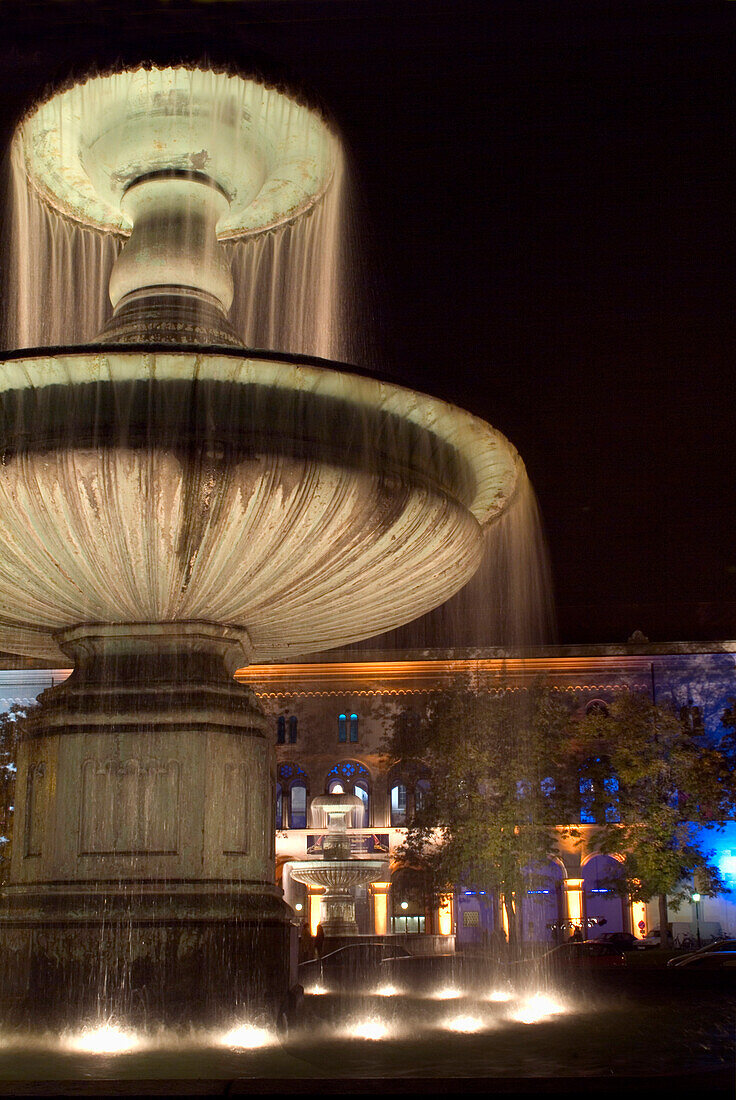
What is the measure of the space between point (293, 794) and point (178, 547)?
37.2 m

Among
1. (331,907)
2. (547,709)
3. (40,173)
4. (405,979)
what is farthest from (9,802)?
(40,173)

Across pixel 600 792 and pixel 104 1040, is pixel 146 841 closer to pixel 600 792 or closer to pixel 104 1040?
pixel 104 1040

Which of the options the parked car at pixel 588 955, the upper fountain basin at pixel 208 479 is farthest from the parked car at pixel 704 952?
the upper fountain basin at pixel 208 479

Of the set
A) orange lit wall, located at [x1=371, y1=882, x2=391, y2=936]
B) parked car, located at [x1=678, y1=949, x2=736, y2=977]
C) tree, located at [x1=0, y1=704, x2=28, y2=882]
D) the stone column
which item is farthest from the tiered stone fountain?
orange lit wall, located at [x1=371, y1=882, x2=391, y2=936]

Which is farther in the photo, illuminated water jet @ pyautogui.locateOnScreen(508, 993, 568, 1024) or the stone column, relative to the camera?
the stone column

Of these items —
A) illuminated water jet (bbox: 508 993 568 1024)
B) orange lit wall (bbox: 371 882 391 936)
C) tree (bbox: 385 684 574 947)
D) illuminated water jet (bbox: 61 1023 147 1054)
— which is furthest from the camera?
orange lit wall (bbox: 371 882 391 936)

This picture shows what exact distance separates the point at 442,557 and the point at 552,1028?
324 centimetres

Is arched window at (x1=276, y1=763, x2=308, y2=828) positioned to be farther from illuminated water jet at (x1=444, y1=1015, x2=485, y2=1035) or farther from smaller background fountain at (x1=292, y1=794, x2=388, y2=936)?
illuminated water jet at (x1=444, y1=1015, x2=485, y2=1035)

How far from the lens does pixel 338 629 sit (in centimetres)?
859

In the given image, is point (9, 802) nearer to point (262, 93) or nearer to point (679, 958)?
point (679, 958)

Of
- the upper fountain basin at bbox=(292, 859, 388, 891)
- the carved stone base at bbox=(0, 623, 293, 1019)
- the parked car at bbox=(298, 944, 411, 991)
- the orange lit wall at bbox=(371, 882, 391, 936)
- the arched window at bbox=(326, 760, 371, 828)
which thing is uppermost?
the arched window at bbox=(326, 760, 371, 828)

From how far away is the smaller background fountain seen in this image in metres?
24.7

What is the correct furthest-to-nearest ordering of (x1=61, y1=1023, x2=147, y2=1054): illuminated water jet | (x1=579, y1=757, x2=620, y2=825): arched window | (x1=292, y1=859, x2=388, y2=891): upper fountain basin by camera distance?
1. (x1=579, y1=757, x2=620, y2=825): arched window
2. (x1=292, y1=859, x2=388, y2=891): upper fountain basin
3. (x1=61, y1=1023, x2=147, y2=1054): illuminated water jet

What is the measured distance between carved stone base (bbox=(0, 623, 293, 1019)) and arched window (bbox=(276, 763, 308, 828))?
3521cm
